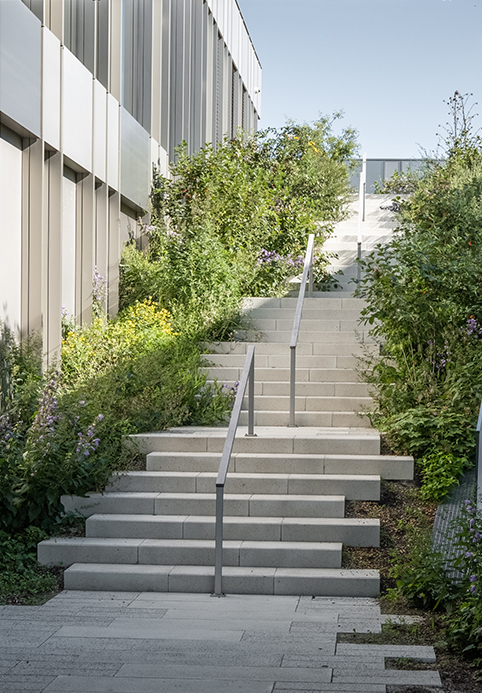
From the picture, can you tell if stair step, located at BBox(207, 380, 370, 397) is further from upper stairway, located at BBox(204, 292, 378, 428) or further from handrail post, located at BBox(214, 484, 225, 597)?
handrail post, located at BBox(214, 484, 225, 597)

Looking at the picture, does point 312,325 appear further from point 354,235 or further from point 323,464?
point 354,235

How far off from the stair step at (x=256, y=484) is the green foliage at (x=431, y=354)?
0.60m

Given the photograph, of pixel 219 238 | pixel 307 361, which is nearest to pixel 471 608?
pixel 307 361

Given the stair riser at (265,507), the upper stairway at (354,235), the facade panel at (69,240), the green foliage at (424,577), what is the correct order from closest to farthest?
the green foliage at (424,577) < the stair riser at (265,507) < the facade panel at (69,240) < the upper stairway at (354,235)

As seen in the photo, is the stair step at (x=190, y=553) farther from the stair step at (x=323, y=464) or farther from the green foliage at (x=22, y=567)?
the stair step at (x=323, y=464)

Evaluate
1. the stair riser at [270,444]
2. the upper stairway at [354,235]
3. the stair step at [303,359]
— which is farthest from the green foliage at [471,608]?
the upper stairway at [354,235]

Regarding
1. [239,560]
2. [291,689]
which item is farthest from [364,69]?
[291,689]

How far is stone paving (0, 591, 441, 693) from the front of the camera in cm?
371

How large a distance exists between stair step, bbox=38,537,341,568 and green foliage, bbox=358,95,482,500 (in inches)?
51.5

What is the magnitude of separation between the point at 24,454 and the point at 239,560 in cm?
198

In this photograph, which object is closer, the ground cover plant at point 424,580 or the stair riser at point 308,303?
the ground cover plant at point 424,580

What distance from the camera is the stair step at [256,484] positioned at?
21.4 ft

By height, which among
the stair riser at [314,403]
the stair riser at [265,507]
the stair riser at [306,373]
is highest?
the stair riser at [306,373]

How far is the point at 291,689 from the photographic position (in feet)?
11.8
